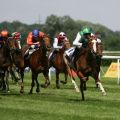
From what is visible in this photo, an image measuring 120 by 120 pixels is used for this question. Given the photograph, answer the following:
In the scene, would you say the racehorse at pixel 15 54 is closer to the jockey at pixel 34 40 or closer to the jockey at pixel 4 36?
the jockey at pixel 34 40

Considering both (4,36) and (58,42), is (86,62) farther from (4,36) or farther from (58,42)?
(58,42)

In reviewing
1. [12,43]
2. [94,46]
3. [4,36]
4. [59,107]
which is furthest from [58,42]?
[59,107]

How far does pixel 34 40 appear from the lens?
2034cm

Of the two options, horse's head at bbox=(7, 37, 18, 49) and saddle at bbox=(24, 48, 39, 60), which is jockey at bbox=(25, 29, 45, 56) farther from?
horse's head at bbox=(7, 37, 18, 49)

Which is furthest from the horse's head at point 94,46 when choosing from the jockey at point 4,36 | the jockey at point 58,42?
the jockey at point 58,42

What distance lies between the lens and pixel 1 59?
19.2m

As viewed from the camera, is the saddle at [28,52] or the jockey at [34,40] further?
the saddle at [28,52]

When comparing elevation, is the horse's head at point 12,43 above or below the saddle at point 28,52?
above

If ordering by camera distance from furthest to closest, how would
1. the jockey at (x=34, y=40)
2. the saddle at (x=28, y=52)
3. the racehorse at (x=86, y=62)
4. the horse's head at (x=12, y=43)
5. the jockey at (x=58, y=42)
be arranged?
the jockey at (x=58, y=42) → the saddle at (x=28, y=52) → the jockey at (x=34, y=40) → the horse's head at (x=12, y=43) → the racehorse at (x=86, y=62)

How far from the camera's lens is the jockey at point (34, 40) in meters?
19.7

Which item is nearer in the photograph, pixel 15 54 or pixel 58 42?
pixel 15 54

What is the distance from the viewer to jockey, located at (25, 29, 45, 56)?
64.8 ft

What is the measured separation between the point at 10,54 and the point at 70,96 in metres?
2.61

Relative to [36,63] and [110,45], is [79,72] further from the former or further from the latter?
[110,45]
